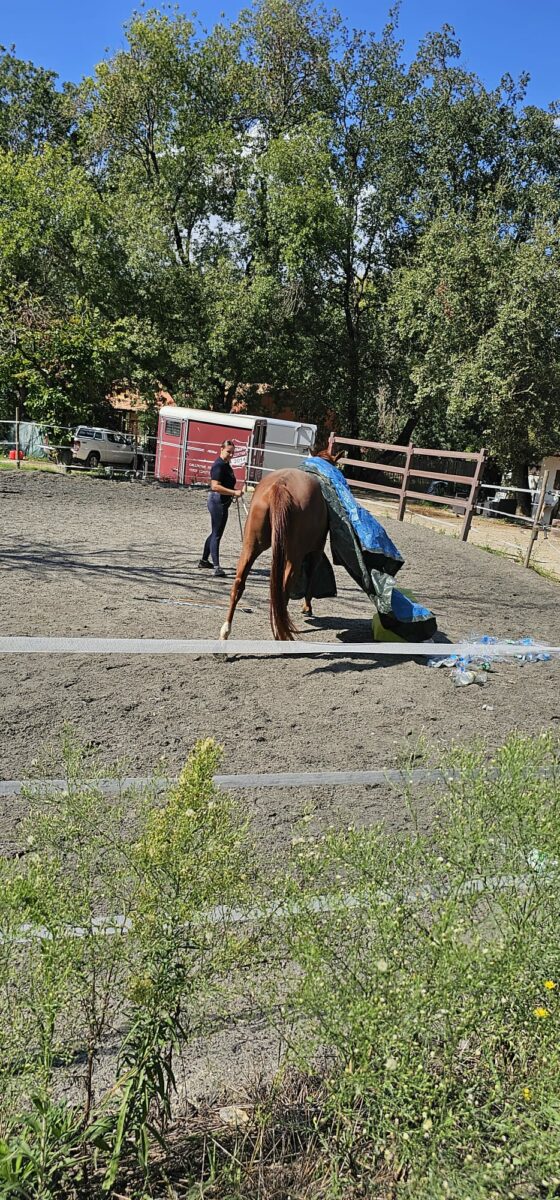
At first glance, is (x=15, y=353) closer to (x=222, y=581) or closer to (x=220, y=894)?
(x=222, y=581)

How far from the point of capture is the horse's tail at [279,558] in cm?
607

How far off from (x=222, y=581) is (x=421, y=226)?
26.8 meters

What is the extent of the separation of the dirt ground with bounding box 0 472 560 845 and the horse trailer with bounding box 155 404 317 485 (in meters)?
11.5

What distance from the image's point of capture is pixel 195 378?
26.8 m

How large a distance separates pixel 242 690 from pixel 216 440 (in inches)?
704

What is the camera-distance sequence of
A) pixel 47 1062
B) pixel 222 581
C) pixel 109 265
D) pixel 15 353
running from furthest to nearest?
pixel 109 265 < pixel 15 353 < pixel 222 581 < pixel 47 1062

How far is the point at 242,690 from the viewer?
219 inches

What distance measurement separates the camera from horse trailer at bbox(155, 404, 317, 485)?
2194 cm

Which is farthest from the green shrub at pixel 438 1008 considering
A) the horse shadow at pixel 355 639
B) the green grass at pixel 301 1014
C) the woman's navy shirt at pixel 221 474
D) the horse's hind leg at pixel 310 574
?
the woman's navy shirt at pixel 221 474

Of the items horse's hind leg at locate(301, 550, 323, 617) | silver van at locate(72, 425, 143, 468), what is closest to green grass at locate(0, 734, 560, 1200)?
horse's hind leg at locate(301, 550, 323, 617)

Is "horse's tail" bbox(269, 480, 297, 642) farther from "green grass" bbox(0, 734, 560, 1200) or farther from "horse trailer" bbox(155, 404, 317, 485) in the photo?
"horse trailer" bbox(155, 404, 317, 485)

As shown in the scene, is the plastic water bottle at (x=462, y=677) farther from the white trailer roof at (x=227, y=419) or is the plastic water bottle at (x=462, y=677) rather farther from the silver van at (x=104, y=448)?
the silver van at (x=104, y=448)

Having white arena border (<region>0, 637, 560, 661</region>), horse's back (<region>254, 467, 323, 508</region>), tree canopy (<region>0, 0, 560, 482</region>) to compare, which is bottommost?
white arena border (<region>0, 637, 560, 661</region>)

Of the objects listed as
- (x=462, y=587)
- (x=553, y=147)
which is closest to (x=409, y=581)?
(x=462, y=587)
